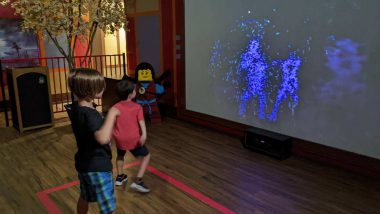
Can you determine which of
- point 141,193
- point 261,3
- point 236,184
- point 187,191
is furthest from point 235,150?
point 261,3

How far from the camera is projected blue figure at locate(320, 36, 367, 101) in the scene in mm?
3275

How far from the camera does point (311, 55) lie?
3633 millimetres

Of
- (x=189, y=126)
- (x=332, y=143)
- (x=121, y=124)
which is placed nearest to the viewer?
(x=121, y=124)

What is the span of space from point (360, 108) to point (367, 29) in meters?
0.79

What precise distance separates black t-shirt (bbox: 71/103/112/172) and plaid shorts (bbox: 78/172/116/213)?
43 millimetres

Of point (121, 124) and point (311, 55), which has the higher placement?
point (311, 55)

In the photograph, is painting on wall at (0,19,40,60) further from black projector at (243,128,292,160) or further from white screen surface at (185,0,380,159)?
black projector at (243,128,292,160)

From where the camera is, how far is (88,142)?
1.82 metres

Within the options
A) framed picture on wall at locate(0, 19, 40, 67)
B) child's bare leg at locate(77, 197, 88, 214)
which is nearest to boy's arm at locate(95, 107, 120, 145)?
child's bare leg at locate(77, 197, 88, 214)

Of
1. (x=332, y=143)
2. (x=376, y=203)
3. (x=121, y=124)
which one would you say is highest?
(x=121, y=124)

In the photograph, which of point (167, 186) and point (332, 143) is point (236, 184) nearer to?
point (167, 186)

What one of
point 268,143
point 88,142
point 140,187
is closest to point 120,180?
point 140,187

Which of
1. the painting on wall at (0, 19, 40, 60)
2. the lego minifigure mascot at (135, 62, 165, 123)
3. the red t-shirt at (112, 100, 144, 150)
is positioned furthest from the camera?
the painting on wall at (0, 19, 40, 60)

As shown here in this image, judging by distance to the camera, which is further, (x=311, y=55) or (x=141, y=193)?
(x=311, y=55)
